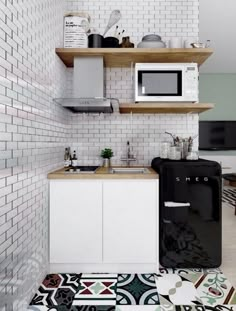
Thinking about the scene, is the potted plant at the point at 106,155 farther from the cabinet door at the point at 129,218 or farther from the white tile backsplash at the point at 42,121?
the cabinet door at the point at 129,218

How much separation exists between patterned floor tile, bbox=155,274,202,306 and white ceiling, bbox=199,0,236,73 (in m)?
3.20

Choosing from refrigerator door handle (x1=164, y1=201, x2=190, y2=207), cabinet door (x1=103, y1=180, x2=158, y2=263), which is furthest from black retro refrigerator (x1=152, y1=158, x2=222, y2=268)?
cabinet door (x1=103, y1=180, x2=158, y2=263)

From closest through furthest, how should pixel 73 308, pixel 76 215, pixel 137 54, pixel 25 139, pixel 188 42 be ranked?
pixel 25 139
pixel 73 308
pixel 76 215
pixel 137 54
pixel 188 42

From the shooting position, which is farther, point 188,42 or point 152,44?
point 188,42

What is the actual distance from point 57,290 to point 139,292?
2.05 ft

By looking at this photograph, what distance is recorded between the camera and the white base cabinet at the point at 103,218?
6.91 feet

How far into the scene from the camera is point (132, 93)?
2.77 meters

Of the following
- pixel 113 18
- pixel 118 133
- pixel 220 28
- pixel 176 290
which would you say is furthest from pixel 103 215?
pixel 220 28

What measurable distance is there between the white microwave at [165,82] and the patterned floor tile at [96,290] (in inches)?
62.7

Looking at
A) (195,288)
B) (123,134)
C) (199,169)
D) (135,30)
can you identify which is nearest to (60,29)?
(135,30)

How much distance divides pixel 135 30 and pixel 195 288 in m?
2.54

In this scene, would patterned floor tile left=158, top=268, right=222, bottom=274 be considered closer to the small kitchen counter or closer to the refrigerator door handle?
the small kitchen counter

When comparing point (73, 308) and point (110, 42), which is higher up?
point (110, 42)

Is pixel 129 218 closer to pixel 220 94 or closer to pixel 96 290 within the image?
Result: pixel 96 290
